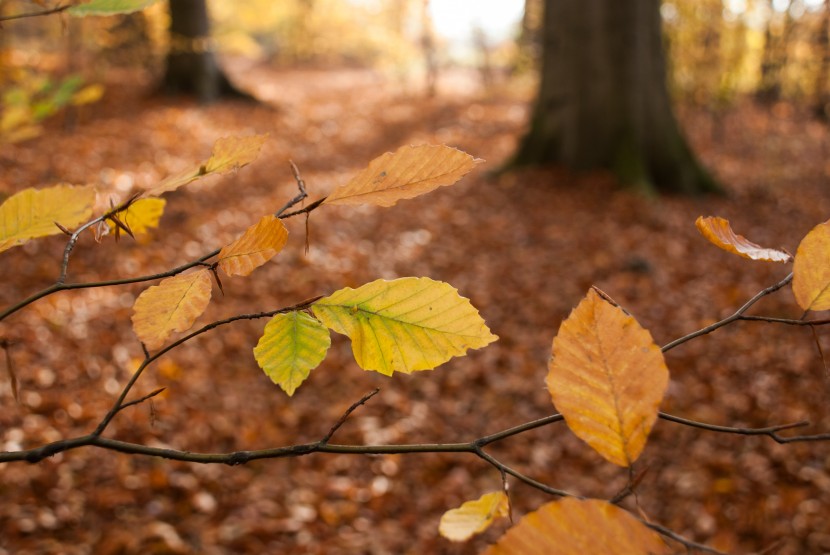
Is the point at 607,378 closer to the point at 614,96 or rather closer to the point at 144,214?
the point at 144,214

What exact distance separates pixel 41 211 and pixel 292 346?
1.02ft

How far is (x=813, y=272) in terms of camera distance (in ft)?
1.63

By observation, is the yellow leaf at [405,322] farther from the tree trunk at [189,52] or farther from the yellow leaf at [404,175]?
the tree trunk at [189,52]

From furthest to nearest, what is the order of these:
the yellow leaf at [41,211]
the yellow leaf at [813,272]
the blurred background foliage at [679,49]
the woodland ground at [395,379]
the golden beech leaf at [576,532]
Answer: the blurred background foliage at [679,49] < the woodland ground at [395,379] < the yellow leaf at [41,211] < the yellow leaf at [813,272] < the golden beech leaf at [576,532]

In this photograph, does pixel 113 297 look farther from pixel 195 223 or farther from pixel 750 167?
pixel 750 167

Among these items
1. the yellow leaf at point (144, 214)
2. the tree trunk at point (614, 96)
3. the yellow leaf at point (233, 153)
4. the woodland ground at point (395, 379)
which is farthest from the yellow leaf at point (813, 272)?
the tree trunk at point (614, 96)

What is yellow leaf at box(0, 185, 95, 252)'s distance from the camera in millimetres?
611

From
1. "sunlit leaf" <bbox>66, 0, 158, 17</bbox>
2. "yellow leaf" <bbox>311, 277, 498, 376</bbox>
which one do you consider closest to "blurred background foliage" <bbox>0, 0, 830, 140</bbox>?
"sunlit leaf" <bbox>66, 0, 158, 17</bbox>

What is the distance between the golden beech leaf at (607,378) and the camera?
17.4 inches

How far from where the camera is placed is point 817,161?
7.95 metres

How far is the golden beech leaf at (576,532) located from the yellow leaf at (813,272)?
0.86ft

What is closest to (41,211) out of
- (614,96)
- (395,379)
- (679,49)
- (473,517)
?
(473,517)

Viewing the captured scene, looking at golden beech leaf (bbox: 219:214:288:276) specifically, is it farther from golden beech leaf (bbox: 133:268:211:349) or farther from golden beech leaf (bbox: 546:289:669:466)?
golden beech leaf (bbox: 546:289:669:466)

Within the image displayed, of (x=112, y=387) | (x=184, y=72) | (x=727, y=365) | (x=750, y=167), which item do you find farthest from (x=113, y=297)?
(x=750, y=167)
